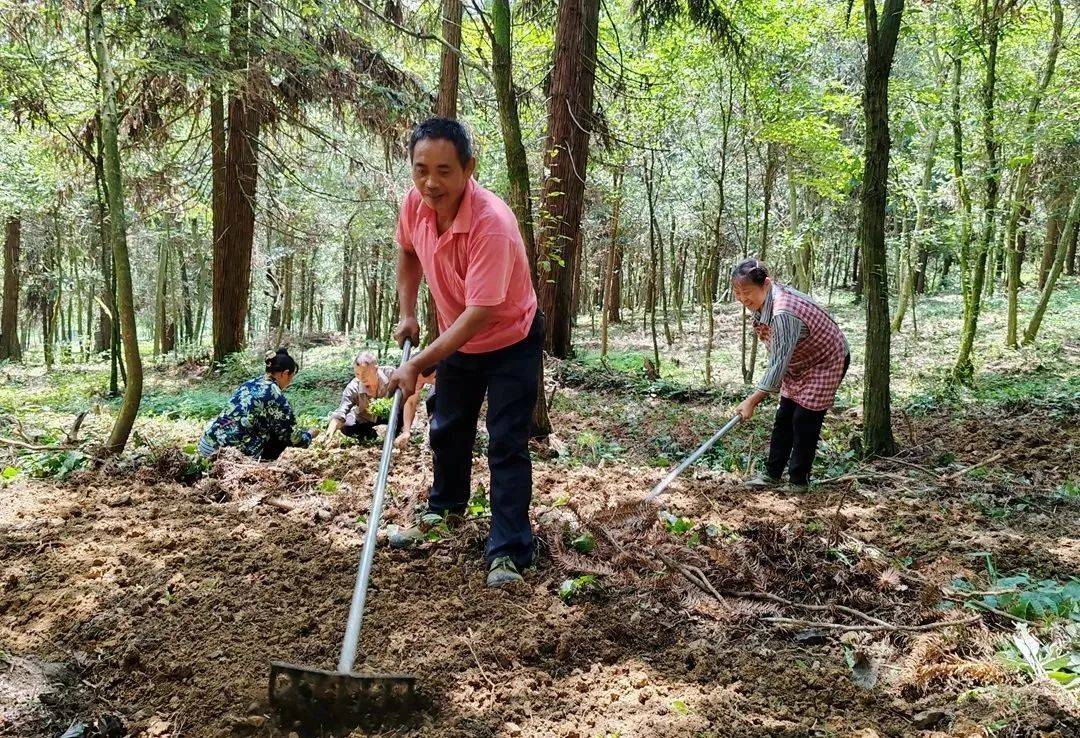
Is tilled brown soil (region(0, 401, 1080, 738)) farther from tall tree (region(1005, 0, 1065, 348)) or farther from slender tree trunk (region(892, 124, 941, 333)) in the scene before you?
slender tree trunk (region(892, 124, 941, 333))

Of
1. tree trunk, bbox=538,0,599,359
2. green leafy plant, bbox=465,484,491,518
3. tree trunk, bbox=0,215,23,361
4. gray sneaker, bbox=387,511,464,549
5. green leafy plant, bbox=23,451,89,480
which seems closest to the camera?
gray sneaker, bbox=387,511,464,549

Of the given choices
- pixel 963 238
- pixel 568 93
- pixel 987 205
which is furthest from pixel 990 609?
pixel 963 238

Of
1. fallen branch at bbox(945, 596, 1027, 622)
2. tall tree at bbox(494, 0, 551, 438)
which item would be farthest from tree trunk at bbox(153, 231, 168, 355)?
fallen branch at bbox(945, 596, 1027, 622)

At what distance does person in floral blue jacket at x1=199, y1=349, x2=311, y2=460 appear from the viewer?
5.13 m

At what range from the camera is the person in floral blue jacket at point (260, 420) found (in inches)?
202

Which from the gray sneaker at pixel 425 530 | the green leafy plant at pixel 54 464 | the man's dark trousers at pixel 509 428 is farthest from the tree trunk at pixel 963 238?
the green leafy plant at pixel 54 464

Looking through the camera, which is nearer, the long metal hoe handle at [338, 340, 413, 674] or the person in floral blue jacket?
the long metal hoe handle at [338, 340, 413, 674]

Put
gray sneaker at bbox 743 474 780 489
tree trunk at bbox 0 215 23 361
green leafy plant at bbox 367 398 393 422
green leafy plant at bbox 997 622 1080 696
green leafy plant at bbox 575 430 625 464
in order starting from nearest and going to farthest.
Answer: green leafy plant at bbox 997 622 1080 696 → gray sneaker at bbox 743 474 780 489 → green leafy plant at bbox 575 430 625 464 → green leafy plant at bbox 367 398 393 422 → tree trunk at bbox 0 215 23 361

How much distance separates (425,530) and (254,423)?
7.97ft

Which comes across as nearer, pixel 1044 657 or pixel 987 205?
pixel 1044 657

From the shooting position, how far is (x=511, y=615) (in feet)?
8.93

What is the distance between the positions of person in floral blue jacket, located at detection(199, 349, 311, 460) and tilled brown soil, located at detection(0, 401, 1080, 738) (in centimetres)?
77

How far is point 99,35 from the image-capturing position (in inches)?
178

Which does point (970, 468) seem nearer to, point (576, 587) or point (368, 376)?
point (576, 587)
